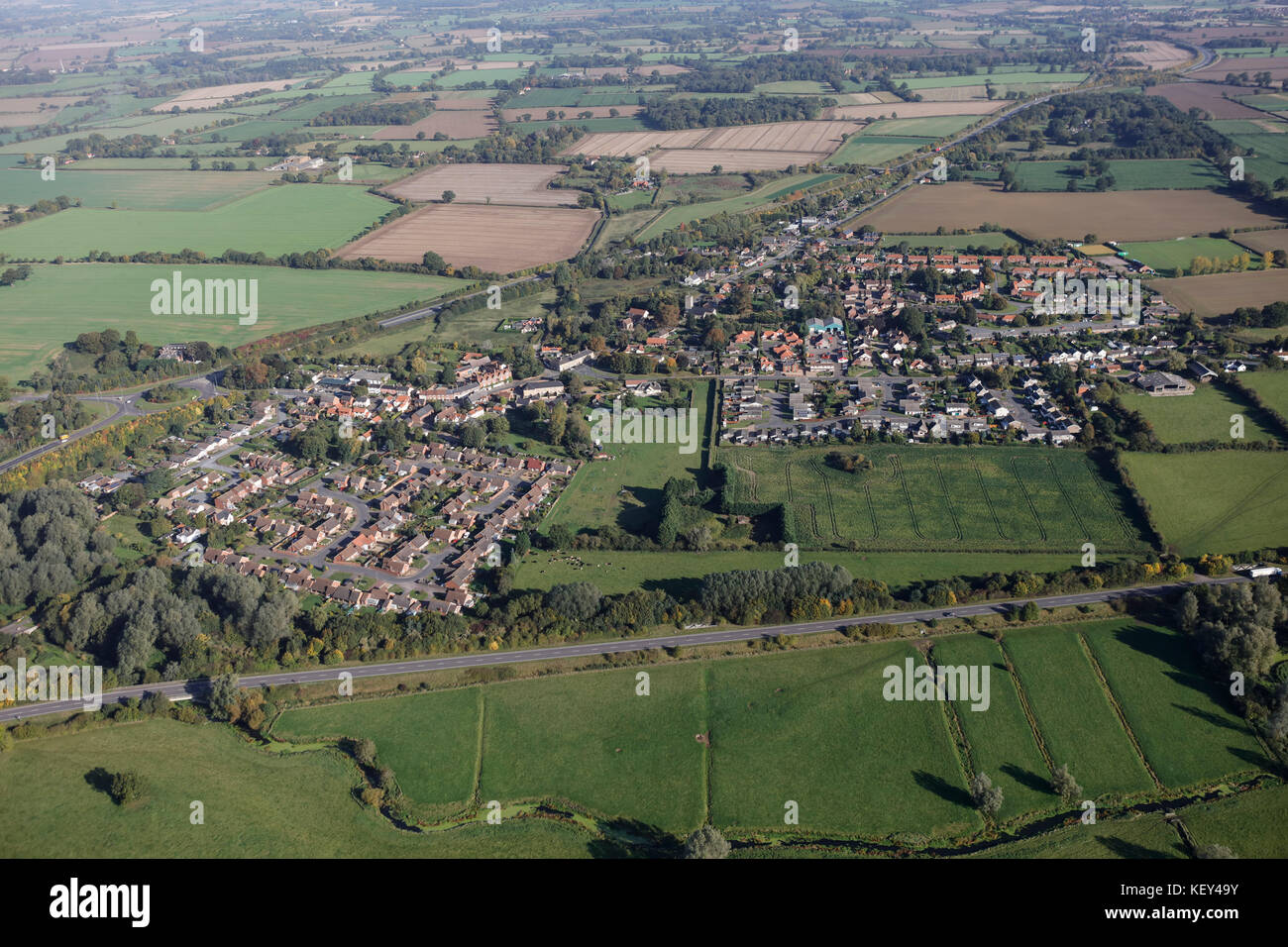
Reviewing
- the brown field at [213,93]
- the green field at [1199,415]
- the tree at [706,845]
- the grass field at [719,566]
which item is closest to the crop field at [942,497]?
the grass field at [719,566]

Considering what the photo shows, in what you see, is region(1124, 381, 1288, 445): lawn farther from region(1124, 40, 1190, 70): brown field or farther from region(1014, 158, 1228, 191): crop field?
region(1124, 40, 1190, 70): brown field

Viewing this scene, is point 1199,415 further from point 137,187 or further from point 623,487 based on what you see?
point 137,187

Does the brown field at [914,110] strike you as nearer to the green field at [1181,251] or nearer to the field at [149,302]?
the green field at [1181,251]

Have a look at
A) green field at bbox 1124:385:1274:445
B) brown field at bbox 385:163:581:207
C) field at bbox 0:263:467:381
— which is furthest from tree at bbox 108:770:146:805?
brown field at bbox 385:163:581:207

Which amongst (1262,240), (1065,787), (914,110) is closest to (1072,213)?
(1262,240)

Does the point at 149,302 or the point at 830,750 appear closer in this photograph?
the point at 830,750
